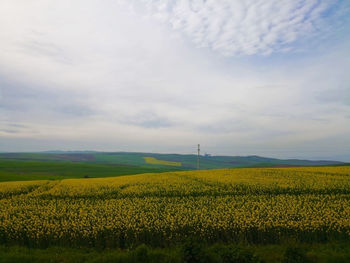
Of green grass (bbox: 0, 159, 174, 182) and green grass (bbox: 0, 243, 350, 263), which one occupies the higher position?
green grass (bbox: 0, 243, 350, 263)

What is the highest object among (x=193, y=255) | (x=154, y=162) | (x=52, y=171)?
(x=193, y=255)

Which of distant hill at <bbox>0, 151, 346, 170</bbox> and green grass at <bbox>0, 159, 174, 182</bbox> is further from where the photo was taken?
distant hill at <bbox>0, 151, 346, 170</bbox>

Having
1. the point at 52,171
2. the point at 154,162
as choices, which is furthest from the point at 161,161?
the point at 52,171

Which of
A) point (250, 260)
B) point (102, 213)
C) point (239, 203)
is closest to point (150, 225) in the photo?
point (102, 213)

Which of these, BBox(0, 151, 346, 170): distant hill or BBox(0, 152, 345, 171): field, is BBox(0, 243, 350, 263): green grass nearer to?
BBox(0, 152, 345, 171): field

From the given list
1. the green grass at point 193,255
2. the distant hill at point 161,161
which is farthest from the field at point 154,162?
the green grass at point 193,255

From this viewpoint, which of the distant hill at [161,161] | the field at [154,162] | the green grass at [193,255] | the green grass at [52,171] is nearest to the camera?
the green grass at [193,255]

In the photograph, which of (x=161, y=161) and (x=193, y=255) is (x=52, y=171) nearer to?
(x=193, y=255)

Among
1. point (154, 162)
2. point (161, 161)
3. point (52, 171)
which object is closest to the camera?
point (52, 171)

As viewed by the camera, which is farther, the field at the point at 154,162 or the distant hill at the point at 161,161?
the distant hill at the point at 161,161

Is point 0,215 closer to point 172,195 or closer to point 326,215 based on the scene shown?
point 172,195

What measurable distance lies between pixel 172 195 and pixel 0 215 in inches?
498

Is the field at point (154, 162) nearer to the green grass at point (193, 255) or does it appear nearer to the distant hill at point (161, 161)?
the distant hill at point (161, 161)

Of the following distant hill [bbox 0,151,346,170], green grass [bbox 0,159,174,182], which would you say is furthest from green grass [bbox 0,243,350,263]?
distant hill [bbox 0,151,346,170]
